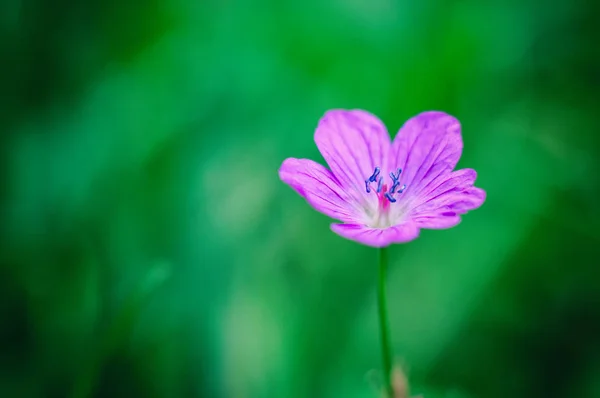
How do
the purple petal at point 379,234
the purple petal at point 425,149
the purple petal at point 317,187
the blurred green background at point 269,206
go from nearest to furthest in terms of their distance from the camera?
the purple petal at point 379,234 < the purple petal at point 317,187 < the purple petal at point 425,149 < the blurred green background at point 269,206

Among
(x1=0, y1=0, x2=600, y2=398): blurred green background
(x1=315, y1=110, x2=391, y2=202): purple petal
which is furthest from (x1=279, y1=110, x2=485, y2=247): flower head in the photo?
(x1=0, y1=0, x2=600, y2=398): blurred green background

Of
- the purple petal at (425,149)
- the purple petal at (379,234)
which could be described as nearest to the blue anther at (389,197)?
the purple petal at (425,149)

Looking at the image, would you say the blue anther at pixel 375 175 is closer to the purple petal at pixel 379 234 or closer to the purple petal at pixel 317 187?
the purple petal at pixel 317 187

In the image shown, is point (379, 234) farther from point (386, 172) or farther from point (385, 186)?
point (386, 172)

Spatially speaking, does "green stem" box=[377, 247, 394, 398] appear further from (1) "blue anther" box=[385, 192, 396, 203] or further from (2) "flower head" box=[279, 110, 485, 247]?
(1) "blue anther" box=[385, 192, 396, 203]

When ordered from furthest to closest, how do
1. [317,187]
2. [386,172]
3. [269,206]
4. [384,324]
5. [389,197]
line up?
[269,206] → [386,172] → [389,197] → [317,187] → [384,324]

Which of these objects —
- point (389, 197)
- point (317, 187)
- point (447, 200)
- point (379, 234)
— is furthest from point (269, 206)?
point (379, 234)

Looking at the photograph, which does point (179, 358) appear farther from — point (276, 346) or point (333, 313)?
point (333, 313)
